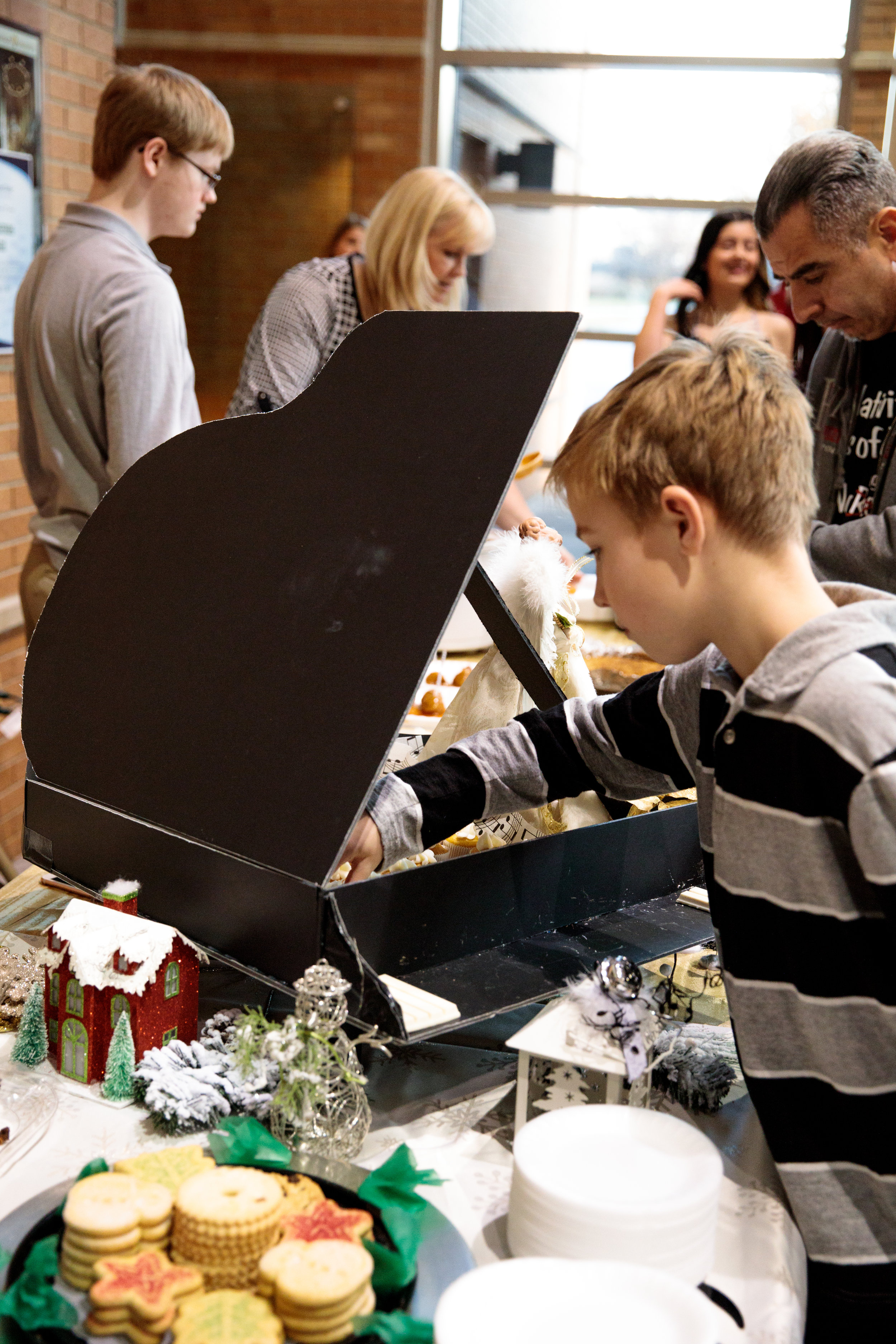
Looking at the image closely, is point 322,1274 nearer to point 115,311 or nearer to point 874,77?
point 115,311

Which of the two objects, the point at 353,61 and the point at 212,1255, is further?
the point at 353,61

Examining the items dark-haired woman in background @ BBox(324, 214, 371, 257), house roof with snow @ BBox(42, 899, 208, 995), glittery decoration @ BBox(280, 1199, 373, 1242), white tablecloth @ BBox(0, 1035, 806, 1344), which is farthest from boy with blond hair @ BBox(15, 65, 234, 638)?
dark-haired woman in background @ BBox(324, 214, 371, 257)

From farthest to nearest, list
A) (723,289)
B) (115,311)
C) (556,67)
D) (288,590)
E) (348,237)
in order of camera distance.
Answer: (556,67), (348,237), (723,289), (115,311), (288,590)

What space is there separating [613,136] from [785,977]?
5.97 m

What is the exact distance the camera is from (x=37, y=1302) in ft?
2.23

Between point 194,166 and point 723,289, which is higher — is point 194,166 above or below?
above

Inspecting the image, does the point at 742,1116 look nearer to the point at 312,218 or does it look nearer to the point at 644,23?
the point at 312,218

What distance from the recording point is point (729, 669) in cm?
101

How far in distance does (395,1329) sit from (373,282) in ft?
7.41

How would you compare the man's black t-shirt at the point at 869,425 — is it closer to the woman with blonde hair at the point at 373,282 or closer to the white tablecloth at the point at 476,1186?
the woman with blonde hair at the point at 373,282

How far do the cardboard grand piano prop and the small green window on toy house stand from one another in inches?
4.6

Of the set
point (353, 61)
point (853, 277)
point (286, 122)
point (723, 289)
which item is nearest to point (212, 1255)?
point (853, 277)

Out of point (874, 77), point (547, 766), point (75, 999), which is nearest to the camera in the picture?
point (75, 999)

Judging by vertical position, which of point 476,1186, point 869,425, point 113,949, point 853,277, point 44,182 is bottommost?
point 476,1186
